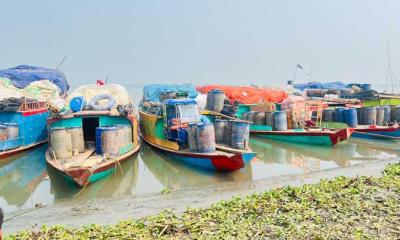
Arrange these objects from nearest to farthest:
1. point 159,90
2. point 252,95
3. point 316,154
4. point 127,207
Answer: point 127,207, point 316,154, point 159,90, point 252,95

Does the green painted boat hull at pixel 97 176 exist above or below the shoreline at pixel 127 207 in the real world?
above

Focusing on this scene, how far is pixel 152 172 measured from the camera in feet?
41.8

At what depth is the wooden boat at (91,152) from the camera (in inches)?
376

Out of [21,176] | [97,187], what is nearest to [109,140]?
[97,187]

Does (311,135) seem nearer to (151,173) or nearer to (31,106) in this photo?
(151,173)

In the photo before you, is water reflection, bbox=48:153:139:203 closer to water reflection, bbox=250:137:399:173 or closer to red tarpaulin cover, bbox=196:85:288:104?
water reflection, bbox=250:137:399:173

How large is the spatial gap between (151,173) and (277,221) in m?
7.51

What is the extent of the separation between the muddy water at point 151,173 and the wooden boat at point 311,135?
1.75 feet

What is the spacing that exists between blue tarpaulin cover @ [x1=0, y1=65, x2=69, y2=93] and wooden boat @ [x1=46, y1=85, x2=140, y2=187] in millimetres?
10325

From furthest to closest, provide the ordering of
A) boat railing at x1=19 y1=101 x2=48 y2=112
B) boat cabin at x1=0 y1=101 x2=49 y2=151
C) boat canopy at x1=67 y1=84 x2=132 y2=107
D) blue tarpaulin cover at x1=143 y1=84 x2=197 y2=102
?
1. blue tarpaulin cover at x1=143 y1=84 x2=197 y2=102
2. boat canopy at x1=67 y1=84 x2=132 y2=107
3. boat railing at x1=19 y1=101 x2=48 y2=112
4. boat cabin at x1=0 y1=101 x2=49 y2=151

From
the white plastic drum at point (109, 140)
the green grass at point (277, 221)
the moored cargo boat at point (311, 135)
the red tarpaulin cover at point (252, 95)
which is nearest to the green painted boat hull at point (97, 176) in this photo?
the white plastic drum at point (109, 140)

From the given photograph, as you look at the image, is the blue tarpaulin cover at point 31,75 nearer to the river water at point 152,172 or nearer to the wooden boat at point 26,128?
the wooden boat at point 26,128

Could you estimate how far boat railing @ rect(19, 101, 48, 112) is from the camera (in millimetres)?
14830

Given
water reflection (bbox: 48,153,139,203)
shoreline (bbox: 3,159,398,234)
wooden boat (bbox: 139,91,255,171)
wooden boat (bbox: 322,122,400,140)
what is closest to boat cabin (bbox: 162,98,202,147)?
wooden boat (bbox: 139,91,255,171)
